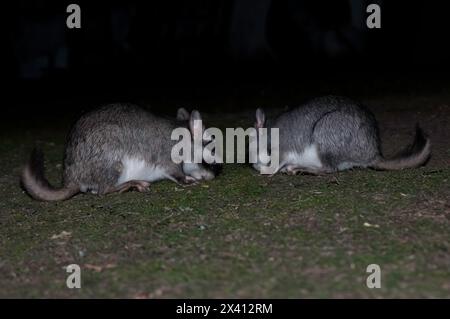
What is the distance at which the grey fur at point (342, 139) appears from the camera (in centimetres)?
802

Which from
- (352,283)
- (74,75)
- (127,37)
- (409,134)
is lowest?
(352,283)

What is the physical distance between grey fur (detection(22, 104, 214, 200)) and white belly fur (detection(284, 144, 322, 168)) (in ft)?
4.90

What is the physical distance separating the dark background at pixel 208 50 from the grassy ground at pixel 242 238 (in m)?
7.48

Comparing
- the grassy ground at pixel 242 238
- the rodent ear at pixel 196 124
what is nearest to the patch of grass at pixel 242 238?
the grassy ground at pixel 242 238

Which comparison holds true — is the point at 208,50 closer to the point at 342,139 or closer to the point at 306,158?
the point at 306,158

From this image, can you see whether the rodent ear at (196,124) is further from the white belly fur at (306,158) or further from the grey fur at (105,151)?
the white belly fur at (306,158)

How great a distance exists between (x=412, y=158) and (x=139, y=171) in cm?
301

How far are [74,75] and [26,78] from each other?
4.98 ft

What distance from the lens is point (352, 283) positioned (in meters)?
4.84

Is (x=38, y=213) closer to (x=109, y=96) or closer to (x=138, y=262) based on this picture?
(x=138, y=262)

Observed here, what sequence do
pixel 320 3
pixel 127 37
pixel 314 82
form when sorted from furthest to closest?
pixel 127 37 → pixel 320 3 → pixel 314 82

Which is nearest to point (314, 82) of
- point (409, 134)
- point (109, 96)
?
point (109, 96)

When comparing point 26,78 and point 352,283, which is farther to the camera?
point 26,78

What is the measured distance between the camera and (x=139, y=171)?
796cm
